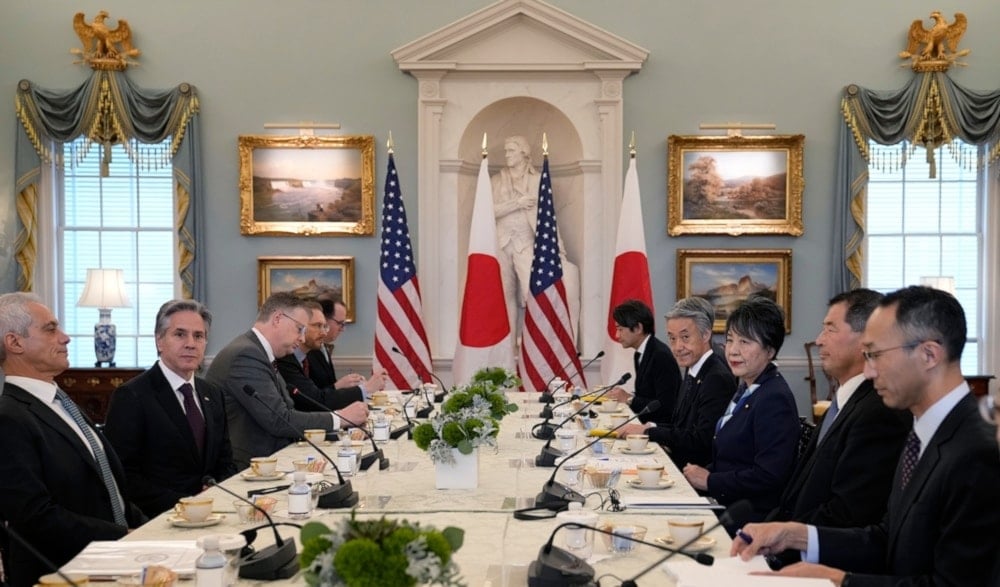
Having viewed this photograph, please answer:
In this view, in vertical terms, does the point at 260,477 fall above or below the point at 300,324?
below

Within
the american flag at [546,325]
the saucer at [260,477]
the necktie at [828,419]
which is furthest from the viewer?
the american flag at [546,325]

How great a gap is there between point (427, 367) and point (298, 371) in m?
2.26

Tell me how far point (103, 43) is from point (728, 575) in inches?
307

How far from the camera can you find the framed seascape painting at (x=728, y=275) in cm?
875

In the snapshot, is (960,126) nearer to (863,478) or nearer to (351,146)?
(351,146)

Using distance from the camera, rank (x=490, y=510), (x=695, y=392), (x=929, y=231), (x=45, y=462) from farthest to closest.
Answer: (x=929, y=231) → (x=695, y=392) → (x=45, y=462) → (x=490, y=510)

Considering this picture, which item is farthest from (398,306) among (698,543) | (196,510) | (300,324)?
(698,543)

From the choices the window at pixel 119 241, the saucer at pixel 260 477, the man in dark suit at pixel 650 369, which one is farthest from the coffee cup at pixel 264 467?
the window at pixel 119 241

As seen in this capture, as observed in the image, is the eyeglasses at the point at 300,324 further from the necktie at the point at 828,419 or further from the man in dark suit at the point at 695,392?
the necktie at the point at 828,419

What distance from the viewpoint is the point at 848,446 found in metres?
3.05

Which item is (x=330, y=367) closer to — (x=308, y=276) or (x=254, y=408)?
(x=308, y=276)

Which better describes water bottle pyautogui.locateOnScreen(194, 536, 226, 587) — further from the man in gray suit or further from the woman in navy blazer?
the man in gray suit

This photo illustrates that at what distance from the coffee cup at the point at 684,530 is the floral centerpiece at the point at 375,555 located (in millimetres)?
1117

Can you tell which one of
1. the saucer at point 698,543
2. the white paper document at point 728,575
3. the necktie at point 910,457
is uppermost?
the necktie at point 910,457
